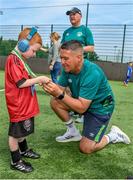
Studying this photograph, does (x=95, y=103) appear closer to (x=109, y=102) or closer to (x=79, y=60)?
(x=109, y=102)

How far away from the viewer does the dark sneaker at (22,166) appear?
3.80 metres

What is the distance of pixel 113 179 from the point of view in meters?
3.68

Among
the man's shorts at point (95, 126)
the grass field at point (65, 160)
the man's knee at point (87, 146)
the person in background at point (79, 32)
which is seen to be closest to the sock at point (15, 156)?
the grass field at point (65, 160)

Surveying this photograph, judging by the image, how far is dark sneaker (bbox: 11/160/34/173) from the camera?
3799mm

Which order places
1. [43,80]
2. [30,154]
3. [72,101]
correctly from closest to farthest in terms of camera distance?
[43,80]
[72,101]
[30,154]

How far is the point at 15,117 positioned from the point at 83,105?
794 mm

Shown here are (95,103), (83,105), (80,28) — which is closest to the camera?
(83,105)

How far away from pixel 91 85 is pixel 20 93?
31.9 inches

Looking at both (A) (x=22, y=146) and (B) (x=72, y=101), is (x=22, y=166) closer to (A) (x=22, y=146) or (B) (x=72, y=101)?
(A) (x=22, y=146)

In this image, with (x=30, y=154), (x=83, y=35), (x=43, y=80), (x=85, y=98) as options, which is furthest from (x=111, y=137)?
(x=83, y=35)

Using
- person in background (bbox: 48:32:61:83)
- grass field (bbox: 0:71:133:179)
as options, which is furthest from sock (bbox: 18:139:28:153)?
person in background (bbox: 48:32:61:83)

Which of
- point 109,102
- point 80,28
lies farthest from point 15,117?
point 80,28

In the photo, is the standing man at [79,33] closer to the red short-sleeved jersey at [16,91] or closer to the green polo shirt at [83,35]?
the green polo shirt at [83,35]

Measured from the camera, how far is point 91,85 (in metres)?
4.21
